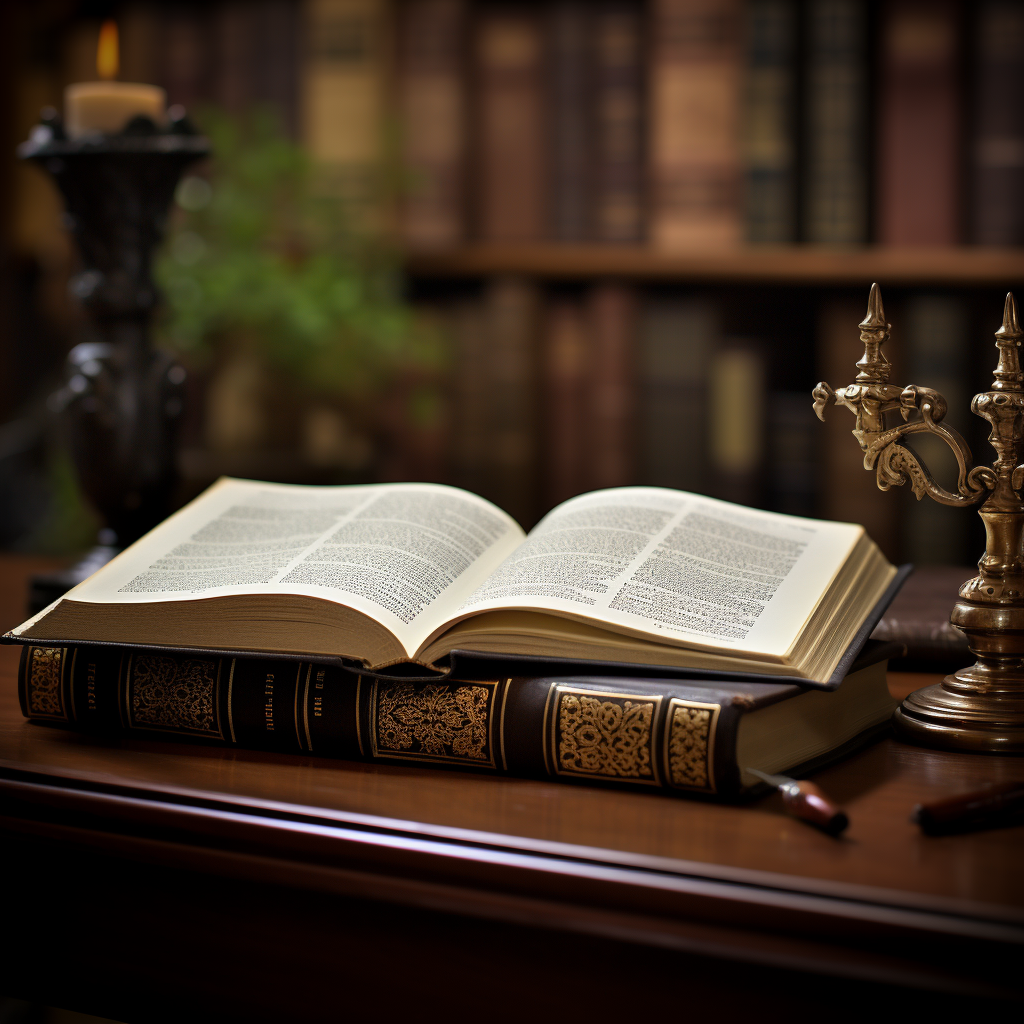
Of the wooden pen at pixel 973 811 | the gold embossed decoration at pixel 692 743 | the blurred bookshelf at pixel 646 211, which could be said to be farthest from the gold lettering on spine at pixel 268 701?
the blurred bookshelf at pixel 646 211

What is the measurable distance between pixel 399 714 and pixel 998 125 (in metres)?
1.20

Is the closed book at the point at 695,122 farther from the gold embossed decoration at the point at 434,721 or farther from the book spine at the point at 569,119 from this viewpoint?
the gold embossed decoration at the point at 434,721

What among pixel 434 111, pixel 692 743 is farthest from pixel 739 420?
pixel 692 743

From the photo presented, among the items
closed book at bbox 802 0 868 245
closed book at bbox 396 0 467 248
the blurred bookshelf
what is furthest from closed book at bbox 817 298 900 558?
closed book at bbox 396 0 467 248

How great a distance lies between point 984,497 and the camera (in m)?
0.62

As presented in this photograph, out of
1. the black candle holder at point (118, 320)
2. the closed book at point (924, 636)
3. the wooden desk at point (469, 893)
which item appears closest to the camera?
the wooden desk at point (469, 893)

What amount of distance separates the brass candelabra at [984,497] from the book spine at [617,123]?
38.8 inches

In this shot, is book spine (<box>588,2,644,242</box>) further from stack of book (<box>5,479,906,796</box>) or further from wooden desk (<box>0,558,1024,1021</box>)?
wooden desk (<box>0,558,1024,1021</box>)

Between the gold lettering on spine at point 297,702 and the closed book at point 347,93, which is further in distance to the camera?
the closed book at point 347,93

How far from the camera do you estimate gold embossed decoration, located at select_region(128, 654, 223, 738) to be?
65 centimetres

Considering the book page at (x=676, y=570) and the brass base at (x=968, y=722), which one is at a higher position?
the book page at (x=676, y=570)

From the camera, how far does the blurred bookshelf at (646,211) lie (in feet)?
4.77

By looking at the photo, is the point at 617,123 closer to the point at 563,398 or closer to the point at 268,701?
the point at 563,398

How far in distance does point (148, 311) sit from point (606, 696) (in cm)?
63
